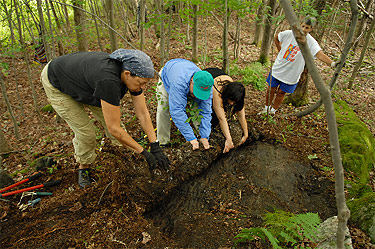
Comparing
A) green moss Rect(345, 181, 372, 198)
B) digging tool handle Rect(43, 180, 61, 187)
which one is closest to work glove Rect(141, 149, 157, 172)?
digging tool handle Rect(43, 180, 61, 187)

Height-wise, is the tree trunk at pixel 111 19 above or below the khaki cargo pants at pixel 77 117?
above

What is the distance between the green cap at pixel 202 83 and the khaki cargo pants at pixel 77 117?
152 cm

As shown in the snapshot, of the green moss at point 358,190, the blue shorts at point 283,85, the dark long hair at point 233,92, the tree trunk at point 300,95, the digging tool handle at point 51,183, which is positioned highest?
the dark long hair at point 233,92

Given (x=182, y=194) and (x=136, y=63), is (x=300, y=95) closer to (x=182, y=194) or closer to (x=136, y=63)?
(x=182, y=194)

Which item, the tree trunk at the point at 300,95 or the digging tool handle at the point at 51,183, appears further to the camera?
the tree trunk at the point at 300,95

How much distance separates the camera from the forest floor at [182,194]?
2164 millimetres

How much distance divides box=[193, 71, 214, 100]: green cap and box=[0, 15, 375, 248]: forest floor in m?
0.91

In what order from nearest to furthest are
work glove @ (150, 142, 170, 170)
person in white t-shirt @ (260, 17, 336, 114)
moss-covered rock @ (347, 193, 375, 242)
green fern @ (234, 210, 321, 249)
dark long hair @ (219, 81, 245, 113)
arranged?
green fern @ (234, 210, 321, 249) → moss-covered rock @ (347, 193, 375, 242) → work glove @ (150, 142, 170, 170) → dark long hair @ (219, 81, 245, 113) → person in white t-shirt @ (260, 17, 336, 114)

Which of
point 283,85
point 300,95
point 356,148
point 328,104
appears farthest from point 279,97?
point 328,104

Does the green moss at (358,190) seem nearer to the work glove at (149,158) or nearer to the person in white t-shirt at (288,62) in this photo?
the person in white t-shirt at (288,62)

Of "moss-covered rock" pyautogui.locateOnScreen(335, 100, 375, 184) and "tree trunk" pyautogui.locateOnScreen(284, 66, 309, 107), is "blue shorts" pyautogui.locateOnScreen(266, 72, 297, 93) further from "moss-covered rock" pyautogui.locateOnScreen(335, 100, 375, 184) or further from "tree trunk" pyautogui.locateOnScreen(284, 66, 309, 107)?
"moss-covered rock" pyautogui.locateOnScreen(335, 100, 375, 184)

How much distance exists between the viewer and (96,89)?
2.12m

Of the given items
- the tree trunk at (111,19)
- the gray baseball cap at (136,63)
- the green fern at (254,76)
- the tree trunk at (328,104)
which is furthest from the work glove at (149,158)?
the green fern at (254,76)

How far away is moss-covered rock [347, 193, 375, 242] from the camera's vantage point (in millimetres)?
1928
